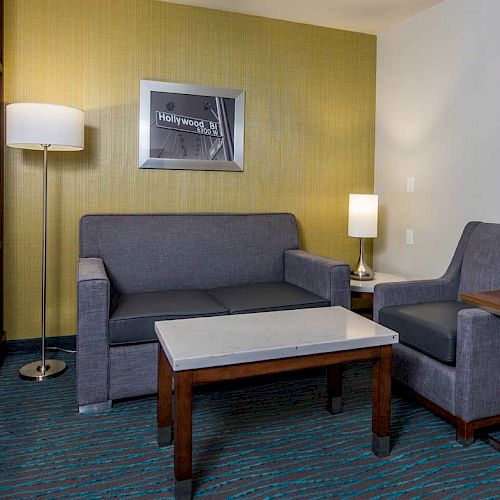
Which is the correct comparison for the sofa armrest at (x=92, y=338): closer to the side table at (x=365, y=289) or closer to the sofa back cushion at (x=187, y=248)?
the sofa back cushion at (x=187, y=248)

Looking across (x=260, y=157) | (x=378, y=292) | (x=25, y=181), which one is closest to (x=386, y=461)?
(x=378, y=292)

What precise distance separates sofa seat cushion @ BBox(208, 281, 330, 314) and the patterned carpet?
41 cm

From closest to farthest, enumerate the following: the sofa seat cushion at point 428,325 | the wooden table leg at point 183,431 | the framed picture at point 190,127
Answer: the wooden table leg at point 183,431
the sofa seat cushion at point 428,325
the framed picture at point 190,127

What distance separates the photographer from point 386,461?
176 centimetres

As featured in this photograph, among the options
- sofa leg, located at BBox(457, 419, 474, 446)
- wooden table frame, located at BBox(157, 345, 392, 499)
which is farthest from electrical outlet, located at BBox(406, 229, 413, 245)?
wooden table frame, located at BBox(157, 345, 392, 499)

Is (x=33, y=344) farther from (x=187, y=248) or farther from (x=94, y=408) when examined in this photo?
(x=187, y=248)

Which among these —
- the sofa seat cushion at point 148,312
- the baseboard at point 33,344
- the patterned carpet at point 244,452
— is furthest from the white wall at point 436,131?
the baseboard at point 33,344

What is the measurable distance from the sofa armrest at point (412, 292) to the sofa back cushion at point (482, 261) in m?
0.08

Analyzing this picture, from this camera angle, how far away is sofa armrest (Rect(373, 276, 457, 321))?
2422mm

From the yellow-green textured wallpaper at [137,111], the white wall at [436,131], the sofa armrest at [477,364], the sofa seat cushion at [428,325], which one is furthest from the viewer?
the yellow-green textured wallpaper at [137,111]

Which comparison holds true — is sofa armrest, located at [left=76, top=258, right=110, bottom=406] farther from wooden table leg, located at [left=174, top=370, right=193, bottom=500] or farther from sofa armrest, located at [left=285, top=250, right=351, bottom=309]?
sofa armrest, located at [left=285, top=250, right=351, bottom=309]

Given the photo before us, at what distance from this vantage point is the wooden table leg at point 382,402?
1731 mm

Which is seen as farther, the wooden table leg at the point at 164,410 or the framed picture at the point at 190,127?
the framed picture at the point at 190,127

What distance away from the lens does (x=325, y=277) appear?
8.41 ft
